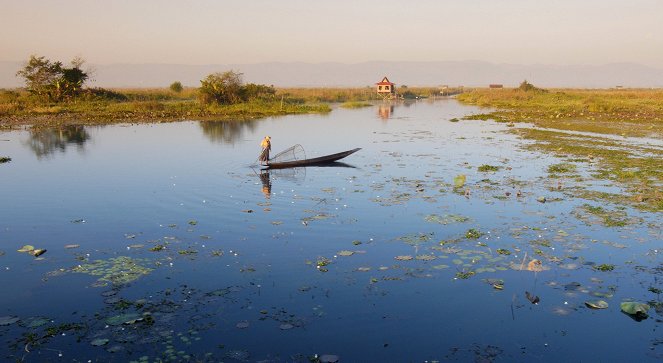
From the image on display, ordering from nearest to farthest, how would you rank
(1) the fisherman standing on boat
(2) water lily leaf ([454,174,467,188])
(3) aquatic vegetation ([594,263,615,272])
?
(3) aquatic vegetation ([594,263,615,272])
(2) water lily leaf ([454,174,467,188])
(1) the fisherman standing on boat

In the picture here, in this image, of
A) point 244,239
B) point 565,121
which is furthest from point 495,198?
point 565,121

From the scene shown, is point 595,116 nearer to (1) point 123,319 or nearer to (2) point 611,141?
(2) point 611,141

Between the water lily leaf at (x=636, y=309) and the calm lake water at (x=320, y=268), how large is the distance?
148 millimetres

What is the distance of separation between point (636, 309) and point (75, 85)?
242 feet

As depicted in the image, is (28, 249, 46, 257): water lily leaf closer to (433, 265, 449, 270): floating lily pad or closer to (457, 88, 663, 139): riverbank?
(433, 265, 449, 270): floating lily pad

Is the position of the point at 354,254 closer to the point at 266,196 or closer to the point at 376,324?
the point at 376,324

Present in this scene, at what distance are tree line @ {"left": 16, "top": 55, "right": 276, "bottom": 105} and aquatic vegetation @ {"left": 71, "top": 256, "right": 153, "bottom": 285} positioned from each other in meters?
59.2

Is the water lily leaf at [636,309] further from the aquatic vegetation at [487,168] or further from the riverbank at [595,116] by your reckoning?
the riverbank at [595,116]

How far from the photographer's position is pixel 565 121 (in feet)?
164

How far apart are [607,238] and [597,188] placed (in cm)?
691

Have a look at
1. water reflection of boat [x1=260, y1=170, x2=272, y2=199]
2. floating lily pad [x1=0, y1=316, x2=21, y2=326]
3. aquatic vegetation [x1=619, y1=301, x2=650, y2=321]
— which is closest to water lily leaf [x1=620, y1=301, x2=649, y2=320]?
aquatic vegetation [x1=619, y1=301, x2=650, y2=321]

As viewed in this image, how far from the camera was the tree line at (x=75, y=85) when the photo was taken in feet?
216

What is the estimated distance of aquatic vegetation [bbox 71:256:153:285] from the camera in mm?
11328

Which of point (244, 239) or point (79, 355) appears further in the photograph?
point (244, 239)
